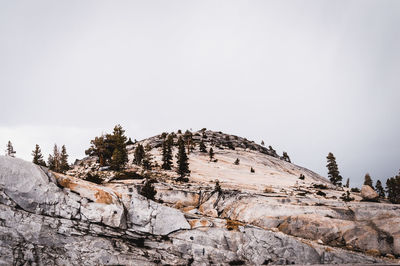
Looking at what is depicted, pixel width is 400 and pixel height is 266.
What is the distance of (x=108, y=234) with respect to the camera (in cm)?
1677

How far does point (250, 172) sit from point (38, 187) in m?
54.9

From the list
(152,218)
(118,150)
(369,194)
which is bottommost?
(152,218)

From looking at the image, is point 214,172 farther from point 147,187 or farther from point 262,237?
point 262,237

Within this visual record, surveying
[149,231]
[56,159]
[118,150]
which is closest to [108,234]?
[149,231]

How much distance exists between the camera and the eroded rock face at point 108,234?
49.1 ft

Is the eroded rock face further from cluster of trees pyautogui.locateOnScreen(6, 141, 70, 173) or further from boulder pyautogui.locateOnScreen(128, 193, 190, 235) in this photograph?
cluster of trees pyautogui.locateOnScreen(6, 141, 70, 173)

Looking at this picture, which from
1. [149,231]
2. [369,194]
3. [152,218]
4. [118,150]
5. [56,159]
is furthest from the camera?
[56,159]

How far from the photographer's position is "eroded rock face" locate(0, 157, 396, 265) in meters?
15.0

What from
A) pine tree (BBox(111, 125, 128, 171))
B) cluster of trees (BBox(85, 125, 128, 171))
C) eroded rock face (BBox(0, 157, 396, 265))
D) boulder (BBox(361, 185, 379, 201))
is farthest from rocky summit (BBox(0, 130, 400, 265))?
cluster of trees (BBox(85, 125, 128, 171))

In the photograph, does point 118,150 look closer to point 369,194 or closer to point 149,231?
point 149,231

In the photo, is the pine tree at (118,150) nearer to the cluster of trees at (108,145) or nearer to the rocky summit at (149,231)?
the cluster of trees at (108,145)

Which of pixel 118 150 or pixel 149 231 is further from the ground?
pixel 118 150

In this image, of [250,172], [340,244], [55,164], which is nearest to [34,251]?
[340,244]

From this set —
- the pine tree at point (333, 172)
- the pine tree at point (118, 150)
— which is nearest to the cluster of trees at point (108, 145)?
the pine tree at point (118, 150)
